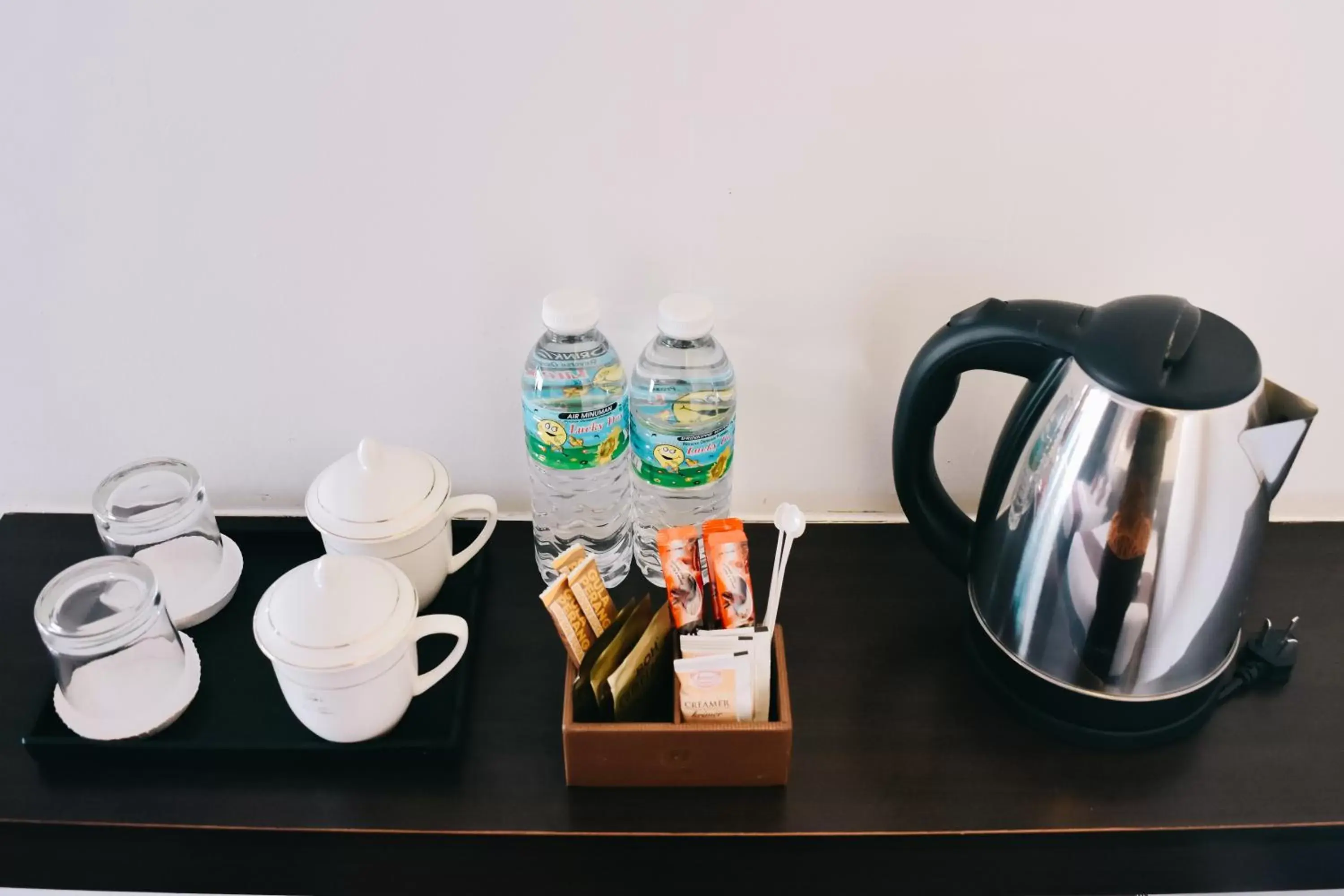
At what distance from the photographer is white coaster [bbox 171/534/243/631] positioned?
0.88m

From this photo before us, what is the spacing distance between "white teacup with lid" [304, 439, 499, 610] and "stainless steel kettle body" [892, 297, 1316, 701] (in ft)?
1.26

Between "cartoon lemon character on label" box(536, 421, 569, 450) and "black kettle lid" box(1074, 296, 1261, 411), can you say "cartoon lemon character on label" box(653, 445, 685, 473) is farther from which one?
"black kettle lid" box(1074, 296, 1261, 411)

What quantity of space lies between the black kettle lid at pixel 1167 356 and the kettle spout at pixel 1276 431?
26mm

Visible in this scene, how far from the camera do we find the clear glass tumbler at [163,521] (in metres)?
0.88

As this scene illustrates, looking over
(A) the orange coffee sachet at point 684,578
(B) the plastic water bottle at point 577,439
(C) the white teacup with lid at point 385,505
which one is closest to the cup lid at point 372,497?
(C) the white teacup with lid at point 385,505

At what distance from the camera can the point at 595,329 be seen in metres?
0.87

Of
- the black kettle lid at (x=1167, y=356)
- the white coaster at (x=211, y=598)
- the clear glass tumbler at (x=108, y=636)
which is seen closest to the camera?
the black kettle lid at (x=1167, y=356)

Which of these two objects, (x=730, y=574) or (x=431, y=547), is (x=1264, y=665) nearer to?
(x=730, y=574)

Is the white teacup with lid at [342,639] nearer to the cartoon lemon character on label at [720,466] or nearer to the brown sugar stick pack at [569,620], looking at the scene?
the brown sugar stick pack at [569,620]

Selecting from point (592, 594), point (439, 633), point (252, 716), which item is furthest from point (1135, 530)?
point (252, 716)

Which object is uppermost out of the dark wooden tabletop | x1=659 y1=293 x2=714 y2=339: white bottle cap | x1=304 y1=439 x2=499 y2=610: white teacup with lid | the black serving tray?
x1=659 y1=293 x2=714 y2=339: white bottle cap

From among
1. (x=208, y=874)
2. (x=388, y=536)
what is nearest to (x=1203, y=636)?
(x=388, y=536)

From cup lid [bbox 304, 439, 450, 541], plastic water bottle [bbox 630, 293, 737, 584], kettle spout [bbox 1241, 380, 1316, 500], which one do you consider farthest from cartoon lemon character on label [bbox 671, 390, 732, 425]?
kettle spout [bbox 1241, 380, 1316, 500]

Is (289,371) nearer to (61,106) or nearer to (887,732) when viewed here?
(61,106)
